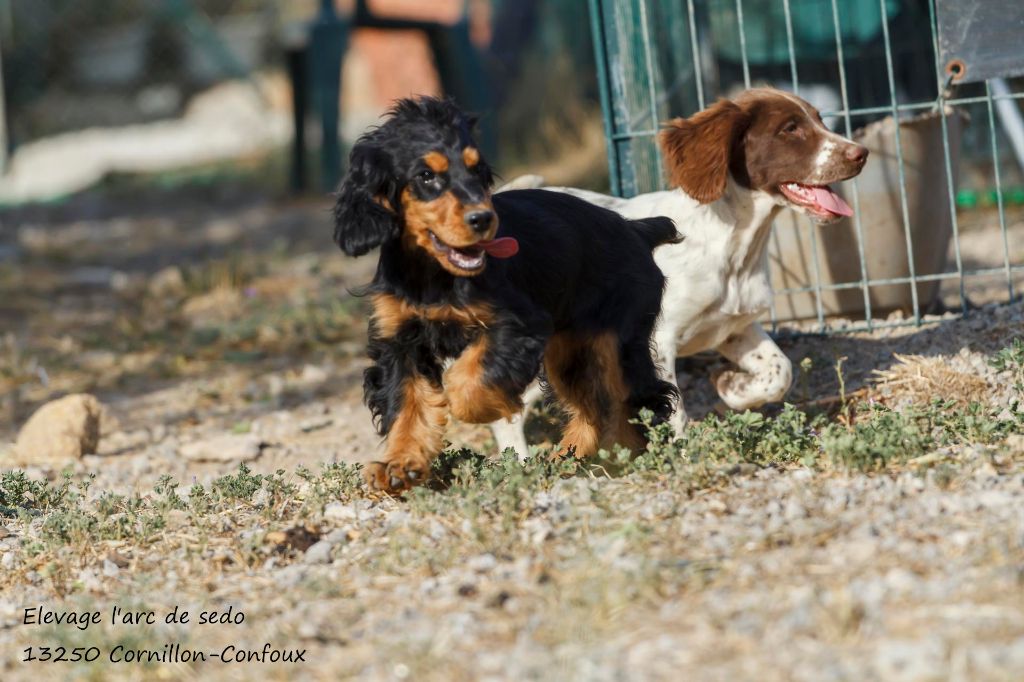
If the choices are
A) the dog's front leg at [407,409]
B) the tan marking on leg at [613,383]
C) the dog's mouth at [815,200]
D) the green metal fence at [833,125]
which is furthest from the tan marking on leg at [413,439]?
the green metal fence at [833,125]

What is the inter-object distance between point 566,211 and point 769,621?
80.3 inches

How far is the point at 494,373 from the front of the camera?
12.9 feet

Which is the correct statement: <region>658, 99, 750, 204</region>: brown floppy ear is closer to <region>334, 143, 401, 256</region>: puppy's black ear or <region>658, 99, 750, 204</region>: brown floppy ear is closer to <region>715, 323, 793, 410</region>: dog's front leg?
<region>715, 323, 793, 410</region>: dog's front leg

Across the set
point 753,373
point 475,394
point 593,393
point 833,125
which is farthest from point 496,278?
point 833,125

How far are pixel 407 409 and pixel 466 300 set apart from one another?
393 millimetres

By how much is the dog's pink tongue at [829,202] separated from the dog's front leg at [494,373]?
4.71 feet

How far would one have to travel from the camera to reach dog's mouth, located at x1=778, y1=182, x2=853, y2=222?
193 inches

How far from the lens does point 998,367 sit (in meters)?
4.54

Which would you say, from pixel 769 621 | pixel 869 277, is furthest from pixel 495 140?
pixel 769 621

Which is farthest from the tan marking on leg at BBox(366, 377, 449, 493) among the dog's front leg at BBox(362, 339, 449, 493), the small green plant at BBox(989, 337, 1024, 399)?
the small green plant at BBox(989, 337, 1024, 399)

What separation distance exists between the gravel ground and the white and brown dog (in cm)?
49

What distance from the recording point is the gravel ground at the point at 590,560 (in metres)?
2.77

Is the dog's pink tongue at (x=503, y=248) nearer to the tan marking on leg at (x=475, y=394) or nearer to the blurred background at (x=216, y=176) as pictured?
the tan marking on leg at (x=475, y=394)

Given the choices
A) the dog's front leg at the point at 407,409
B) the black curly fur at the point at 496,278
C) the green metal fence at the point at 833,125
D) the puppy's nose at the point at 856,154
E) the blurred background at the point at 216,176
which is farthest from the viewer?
the blurred background at the point at 216,176
